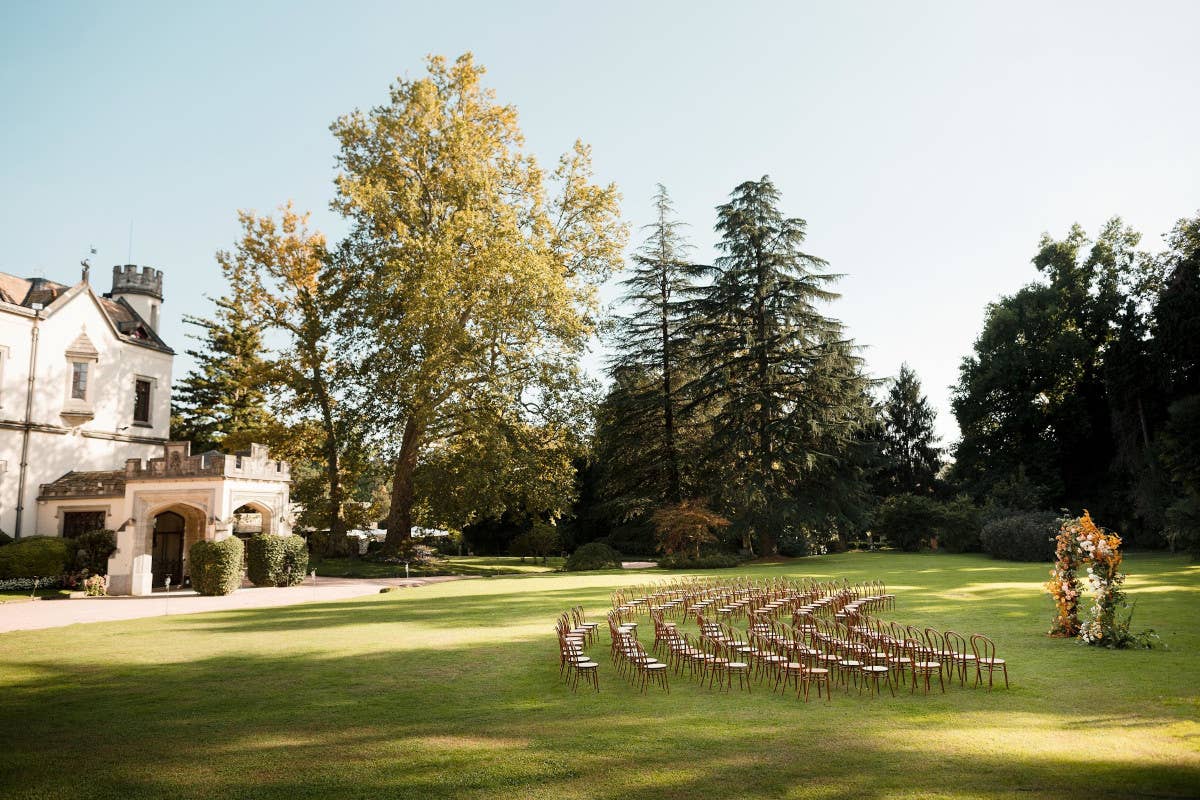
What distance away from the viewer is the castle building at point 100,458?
29.0m

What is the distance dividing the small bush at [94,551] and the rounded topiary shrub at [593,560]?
19.4 meters

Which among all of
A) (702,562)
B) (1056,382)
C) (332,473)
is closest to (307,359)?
(332,473)

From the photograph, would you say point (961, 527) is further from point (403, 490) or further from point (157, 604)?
point (157, 604)

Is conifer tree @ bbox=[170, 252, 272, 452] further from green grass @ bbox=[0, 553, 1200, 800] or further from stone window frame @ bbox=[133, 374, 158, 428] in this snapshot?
green grass @ bbox=[0, 553, 1200, 800]

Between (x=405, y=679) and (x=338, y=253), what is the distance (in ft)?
109

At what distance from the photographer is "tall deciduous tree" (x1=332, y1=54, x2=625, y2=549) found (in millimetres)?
37344

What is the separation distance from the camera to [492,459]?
3838 cm

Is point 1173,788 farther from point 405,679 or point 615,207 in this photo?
point 615,207

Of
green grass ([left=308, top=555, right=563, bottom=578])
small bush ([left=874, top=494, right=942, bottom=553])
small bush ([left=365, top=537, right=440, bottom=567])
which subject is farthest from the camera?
small bush ([left=874, top=494, right=942, bottom=553])

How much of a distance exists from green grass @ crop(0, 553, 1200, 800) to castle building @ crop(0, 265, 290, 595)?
1341cm

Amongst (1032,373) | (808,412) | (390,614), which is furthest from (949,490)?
(390,614)

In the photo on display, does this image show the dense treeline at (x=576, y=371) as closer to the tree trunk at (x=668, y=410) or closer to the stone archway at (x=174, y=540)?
the tree trunk at (x=668, y=410)

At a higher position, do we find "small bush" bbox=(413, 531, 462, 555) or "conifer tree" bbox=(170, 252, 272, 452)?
"conifer tree" bbox=(170, 252, 272, 452)

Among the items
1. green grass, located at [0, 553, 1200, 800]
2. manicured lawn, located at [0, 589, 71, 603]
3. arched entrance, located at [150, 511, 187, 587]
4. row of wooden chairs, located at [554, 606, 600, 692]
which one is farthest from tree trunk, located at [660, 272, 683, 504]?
row of wooden chairs, located at [554, 606, 600, 692]
